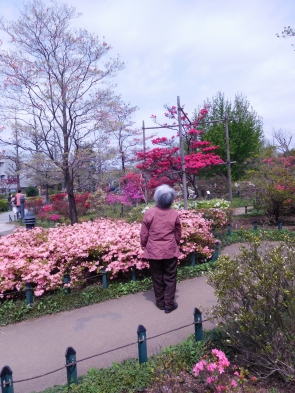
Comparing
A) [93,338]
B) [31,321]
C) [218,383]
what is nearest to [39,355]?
[93,338]

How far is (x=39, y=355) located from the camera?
3.83m

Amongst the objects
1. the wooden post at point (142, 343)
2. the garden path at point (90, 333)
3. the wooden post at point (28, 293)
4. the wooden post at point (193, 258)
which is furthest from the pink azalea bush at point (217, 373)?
the wooden post at point (193, 258)

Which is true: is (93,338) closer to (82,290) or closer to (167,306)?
(167,306)

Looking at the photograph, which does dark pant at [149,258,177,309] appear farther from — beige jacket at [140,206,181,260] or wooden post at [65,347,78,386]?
wooden post at [65,347,78,386]

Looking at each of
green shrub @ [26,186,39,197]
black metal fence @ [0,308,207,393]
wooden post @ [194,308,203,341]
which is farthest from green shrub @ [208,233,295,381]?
green shrub @ [26,186,39,197]

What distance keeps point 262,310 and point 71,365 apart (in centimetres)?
169

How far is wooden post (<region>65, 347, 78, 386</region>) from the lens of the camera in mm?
2977

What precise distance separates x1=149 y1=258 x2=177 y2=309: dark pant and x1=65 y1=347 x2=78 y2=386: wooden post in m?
1.86

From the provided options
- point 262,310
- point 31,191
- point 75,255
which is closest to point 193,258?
point 75,255

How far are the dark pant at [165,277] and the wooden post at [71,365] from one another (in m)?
1.86

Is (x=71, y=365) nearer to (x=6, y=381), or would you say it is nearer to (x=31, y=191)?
(x=6, y=381)

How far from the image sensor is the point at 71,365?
118 inches

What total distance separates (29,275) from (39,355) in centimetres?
175

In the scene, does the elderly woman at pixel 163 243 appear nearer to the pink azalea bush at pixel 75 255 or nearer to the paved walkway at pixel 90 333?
the paved walkway at pixel 90 333
